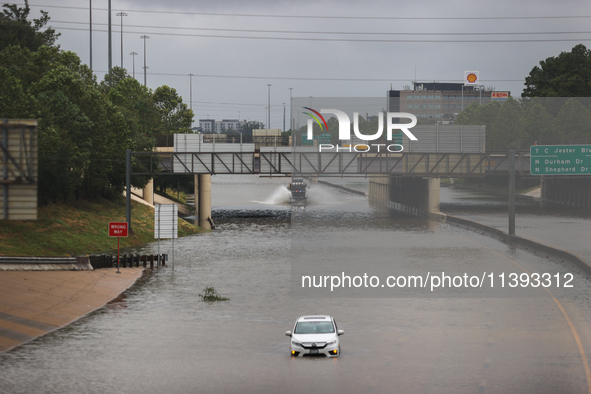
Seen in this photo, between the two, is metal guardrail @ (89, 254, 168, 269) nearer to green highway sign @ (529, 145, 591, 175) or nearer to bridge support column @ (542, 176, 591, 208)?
green highway sign @ (529, 145, 591, 175)

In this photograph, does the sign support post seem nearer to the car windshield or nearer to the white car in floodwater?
the car windshield

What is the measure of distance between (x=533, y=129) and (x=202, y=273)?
109269mm

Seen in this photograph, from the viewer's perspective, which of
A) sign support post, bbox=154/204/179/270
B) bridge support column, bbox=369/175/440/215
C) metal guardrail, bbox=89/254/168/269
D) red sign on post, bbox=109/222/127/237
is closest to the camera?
metal guardrail, bbox=89/254/168/269

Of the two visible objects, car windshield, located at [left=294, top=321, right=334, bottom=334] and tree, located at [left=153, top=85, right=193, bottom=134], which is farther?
tree, located at [left=153, top=85, right=193, bottom=134]

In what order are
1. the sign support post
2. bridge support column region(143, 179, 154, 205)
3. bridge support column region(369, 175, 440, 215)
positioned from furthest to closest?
bridge support column region(369, 175, 440, 215)
bridge support column region(143, 179, 154, 205)
the sign support post

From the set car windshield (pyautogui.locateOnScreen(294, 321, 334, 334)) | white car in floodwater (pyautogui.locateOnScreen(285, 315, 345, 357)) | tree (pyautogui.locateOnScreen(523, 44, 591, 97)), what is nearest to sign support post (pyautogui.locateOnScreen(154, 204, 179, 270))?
car windshield (pyautogui.locateOnScreen(294, 321, 334, 334))

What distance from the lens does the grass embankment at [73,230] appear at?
57.6 meters

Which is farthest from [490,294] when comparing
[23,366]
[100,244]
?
[100,244]

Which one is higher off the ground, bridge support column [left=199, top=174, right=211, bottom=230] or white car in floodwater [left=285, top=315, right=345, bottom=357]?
bridge support column [left=199, top=174, right=211, bottom=230]

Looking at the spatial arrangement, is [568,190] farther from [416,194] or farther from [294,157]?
[294,157]

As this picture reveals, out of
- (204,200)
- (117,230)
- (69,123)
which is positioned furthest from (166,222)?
(204,200)

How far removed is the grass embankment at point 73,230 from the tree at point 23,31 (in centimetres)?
3682

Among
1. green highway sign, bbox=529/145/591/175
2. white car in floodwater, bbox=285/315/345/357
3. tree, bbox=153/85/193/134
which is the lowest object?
white car in floodwater, bbox=285/315/345/357

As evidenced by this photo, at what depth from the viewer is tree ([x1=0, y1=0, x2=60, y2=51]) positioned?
102m
